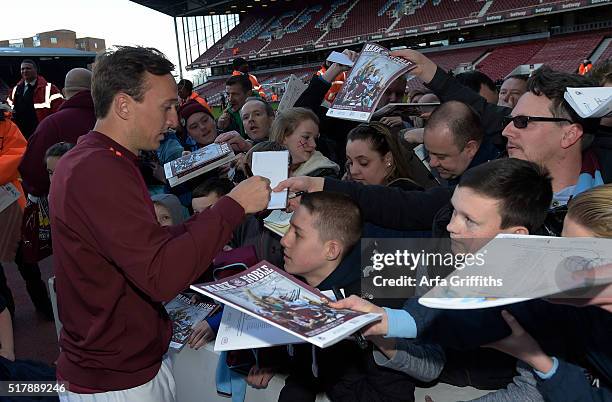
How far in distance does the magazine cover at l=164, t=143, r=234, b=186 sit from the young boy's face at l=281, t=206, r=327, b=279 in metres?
0.90

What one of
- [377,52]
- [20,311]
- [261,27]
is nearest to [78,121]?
[20,311]

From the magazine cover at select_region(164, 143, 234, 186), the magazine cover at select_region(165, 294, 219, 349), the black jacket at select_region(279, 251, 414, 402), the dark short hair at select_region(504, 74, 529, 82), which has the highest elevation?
the dark short hair at select_region(504, 74, 529, 82)

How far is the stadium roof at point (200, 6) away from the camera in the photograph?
1348 inches

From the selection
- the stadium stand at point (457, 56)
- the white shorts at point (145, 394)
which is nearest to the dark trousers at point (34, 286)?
the white shorts at point (145, 394)

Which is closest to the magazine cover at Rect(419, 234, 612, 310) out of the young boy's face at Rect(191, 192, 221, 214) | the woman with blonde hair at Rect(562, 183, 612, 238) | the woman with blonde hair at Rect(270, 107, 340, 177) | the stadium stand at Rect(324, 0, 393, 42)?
the woman with blonde hair at Rect(562, 183, 612, 238)

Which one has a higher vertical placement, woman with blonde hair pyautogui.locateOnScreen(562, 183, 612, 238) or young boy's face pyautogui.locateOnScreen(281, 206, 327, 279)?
woman with blonde hair pyautogui.locateOnScreen(562, 183, 612, 238)

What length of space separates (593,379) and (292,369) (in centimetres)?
111

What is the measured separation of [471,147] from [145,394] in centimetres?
187

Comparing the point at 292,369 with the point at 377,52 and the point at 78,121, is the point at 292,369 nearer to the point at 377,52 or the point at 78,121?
the point at 377,52

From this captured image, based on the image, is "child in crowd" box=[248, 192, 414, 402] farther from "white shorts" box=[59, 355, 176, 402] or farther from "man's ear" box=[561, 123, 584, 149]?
"man's ear" box=[561, 123, 584, 149]

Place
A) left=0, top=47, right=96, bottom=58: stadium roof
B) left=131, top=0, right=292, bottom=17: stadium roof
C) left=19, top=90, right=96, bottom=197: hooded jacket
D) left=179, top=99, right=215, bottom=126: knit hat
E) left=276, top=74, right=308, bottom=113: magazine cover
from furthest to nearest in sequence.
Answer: left=131, top=0, right=292, bottom=17: stadium roof
left=0, top=47, right=96, bottom=58: stadium roof
left=179, top=99, right=215, bottom=126: knit hat
left=276, top=74, right=308, bottom=113: magazine cover
left=19, top=90, right=96, bottom=197: hooded jacket

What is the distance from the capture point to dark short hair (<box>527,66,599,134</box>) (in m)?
2.04

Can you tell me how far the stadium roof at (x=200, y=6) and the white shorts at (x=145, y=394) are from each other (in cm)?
3498

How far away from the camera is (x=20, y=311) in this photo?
4.79 meters
